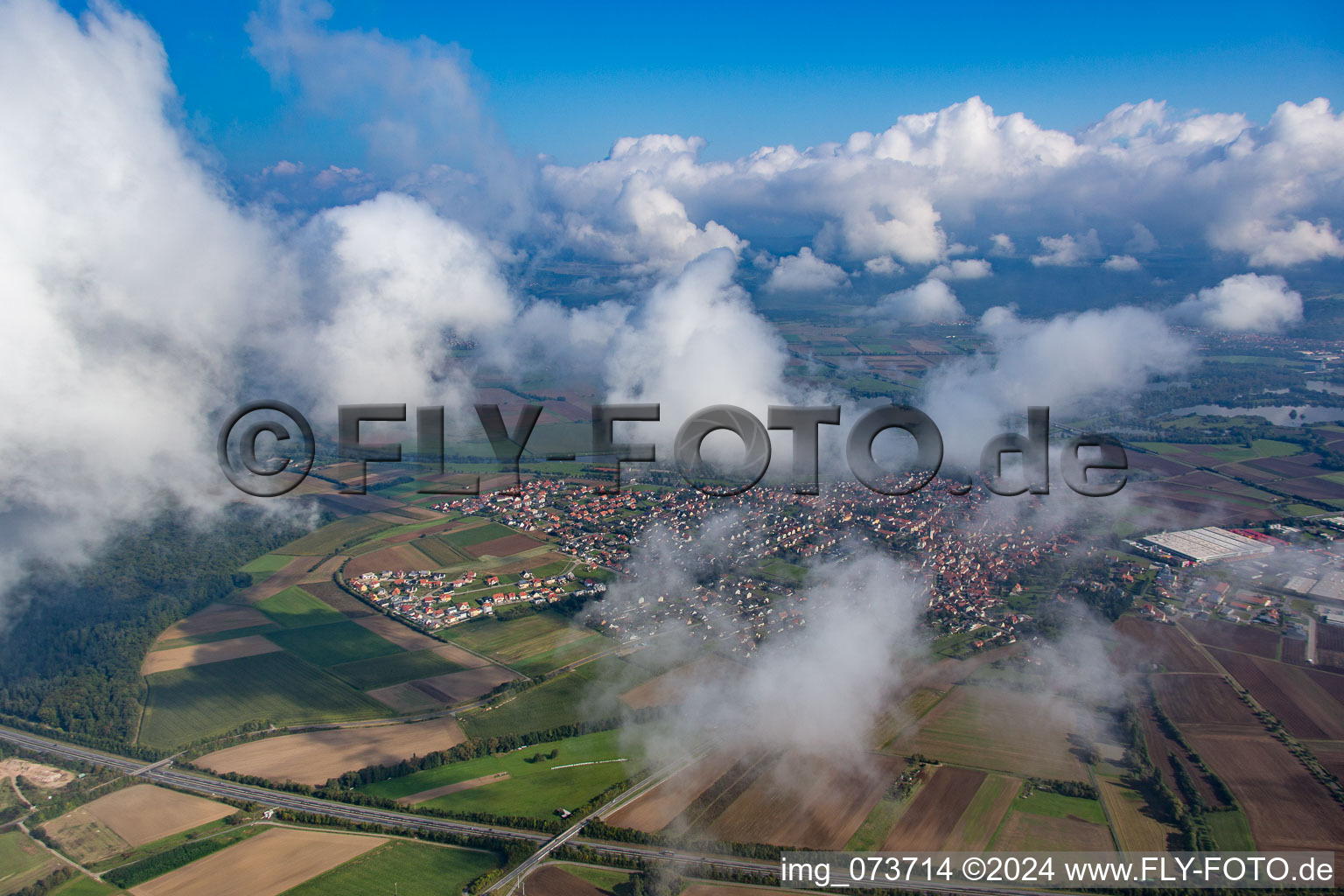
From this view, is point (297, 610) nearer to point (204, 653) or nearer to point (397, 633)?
point (204, 653)

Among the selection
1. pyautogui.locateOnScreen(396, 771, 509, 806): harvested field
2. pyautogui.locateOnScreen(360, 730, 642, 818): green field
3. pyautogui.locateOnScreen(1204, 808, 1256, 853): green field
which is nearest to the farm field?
pyautogui.locateOnScreen(360, 730, 642, 818): green field

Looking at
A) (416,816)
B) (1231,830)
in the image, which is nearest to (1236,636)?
(1231,830)

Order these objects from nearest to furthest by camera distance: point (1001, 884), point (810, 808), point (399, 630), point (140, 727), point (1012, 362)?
point (1001, 884) → point (810, 808) → point (140, 727) → point (399, 630) → point (1012, 362)

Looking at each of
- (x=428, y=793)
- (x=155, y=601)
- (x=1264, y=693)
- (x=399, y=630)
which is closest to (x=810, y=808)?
(x=428, y=793)

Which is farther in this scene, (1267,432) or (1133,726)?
(1267,432)

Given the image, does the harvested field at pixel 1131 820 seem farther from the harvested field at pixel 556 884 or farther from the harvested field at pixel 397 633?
the harvested field at pixel 397 633

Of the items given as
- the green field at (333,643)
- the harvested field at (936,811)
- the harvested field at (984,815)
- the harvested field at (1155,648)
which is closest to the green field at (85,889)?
the green field at (333,643)

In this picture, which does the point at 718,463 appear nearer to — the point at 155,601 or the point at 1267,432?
the point at 155,601
